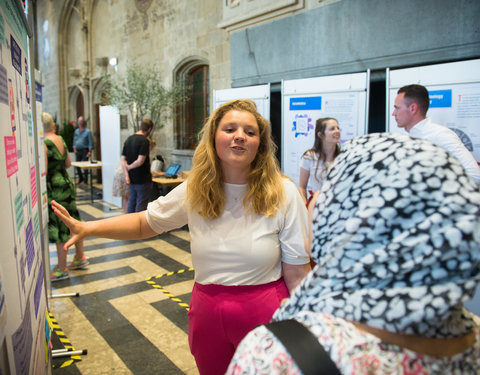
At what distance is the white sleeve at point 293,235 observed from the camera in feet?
5.67

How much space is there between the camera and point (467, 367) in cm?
82

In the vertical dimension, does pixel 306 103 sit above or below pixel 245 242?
above

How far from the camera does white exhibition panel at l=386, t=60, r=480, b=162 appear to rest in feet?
12.4

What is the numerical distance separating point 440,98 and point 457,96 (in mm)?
151

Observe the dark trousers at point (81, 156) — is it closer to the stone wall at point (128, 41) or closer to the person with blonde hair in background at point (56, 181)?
the stone wall at point (128, 41)

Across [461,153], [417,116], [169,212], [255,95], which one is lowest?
[169,212]

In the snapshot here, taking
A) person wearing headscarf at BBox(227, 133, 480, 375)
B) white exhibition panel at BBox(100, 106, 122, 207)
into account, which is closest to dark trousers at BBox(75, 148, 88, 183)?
white exhibition panel at BBox(100, 106, 122, 207)

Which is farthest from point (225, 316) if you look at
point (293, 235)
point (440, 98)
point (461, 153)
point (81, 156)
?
point (81, 156)

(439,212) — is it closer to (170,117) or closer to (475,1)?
(475,1)

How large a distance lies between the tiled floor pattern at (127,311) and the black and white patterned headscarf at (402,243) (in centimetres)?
253

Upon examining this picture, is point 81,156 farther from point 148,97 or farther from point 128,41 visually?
point 148,97

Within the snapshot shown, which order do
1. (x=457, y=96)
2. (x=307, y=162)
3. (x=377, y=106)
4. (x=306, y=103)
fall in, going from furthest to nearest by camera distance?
(x=377, y=106), (x=306, y=103), (x=307, y=162), (x=457, y=96)

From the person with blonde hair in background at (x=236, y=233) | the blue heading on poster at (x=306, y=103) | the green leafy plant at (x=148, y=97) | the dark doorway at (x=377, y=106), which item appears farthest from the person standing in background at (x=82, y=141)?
the person with blonde hair in background at (x=236, y=233)

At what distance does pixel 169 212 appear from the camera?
1922 millimetres
